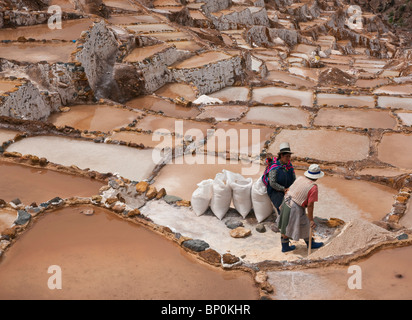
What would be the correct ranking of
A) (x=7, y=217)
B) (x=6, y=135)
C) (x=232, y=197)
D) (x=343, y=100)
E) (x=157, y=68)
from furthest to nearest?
(x=157, y=68) < (x=343, y=100) < (x=6, y=135) < (x=232, y=197) < (x=7, y=217)

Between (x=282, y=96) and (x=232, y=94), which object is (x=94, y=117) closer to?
(x=232, y=94)

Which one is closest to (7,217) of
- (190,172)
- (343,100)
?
(190,172)

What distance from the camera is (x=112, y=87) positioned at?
13.9m

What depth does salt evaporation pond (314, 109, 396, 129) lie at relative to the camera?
11.5 metres

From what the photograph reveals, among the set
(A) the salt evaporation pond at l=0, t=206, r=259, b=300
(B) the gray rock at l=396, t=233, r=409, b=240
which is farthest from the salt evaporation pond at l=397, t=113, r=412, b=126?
(A) the salt evaporation pond at l=0, t=206, r=259, b=300

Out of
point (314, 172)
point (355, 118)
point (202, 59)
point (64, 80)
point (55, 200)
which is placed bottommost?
point (355, 118)

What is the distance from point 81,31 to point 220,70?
198 inches

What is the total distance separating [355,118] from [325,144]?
9.26 feet

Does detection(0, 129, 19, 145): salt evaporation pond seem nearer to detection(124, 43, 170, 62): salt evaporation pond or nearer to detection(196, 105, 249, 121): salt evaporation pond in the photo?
detection(196, 105, 249, 121): salt evaporation pond

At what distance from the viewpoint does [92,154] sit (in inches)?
331

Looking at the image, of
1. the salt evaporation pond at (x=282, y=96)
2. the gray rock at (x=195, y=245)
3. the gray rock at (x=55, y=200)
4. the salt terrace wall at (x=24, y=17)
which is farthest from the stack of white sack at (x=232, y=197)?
the salt terrace wall at (x=24, y=17)

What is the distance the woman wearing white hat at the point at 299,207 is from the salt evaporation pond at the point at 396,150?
4.38 metres

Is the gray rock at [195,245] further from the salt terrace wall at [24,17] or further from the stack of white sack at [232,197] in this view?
the salt terrace wall at [24,17]

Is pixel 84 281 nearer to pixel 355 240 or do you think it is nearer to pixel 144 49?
pixel 355 240
